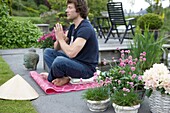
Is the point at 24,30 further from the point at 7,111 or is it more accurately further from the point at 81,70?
the point at 7,111

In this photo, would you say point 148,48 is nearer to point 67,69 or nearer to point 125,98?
point 67,69

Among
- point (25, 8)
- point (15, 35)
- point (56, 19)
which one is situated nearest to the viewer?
point (15, 35)

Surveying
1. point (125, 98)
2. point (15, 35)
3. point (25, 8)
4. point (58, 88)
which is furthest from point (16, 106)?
point (25, 8)

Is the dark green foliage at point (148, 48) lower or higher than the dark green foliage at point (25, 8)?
lower

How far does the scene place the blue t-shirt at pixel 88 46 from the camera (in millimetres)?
2848

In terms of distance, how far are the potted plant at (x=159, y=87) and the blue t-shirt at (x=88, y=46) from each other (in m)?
0.98

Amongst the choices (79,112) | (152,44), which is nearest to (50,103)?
(79,112)

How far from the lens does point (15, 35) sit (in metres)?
7.12

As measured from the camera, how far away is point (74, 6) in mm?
2957

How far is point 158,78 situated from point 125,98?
0.33 m

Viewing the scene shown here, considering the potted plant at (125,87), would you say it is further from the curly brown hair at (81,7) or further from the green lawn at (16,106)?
the curly brown hair at (81,7)

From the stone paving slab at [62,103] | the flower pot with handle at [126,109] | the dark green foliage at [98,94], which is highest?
the dark green foliage at [98,94]

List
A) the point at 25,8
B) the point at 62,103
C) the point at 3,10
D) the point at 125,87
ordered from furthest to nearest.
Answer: the point at 25,8 → the point at 3,10 → the point at 62,103 → the point at 125,87

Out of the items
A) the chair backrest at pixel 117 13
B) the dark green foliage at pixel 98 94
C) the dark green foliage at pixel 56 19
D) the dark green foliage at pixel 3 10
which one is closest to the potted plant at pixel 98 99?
the dark green foliage at pixel 98 94
